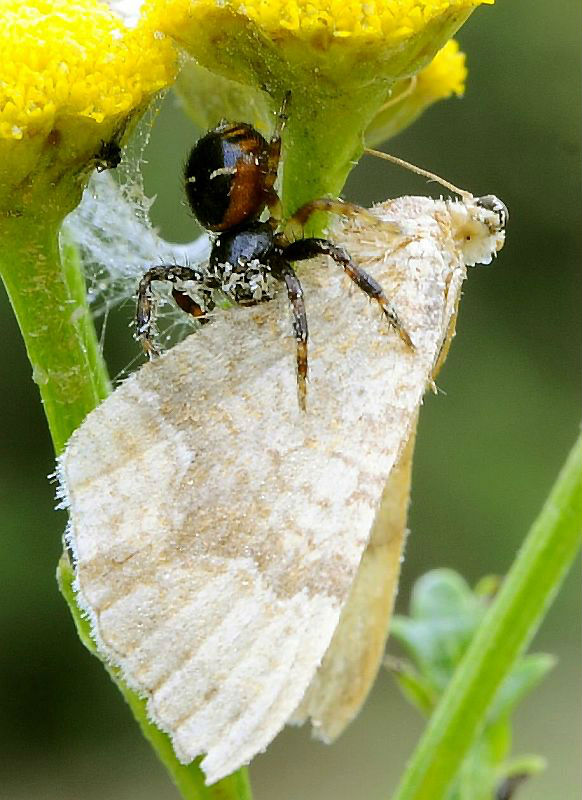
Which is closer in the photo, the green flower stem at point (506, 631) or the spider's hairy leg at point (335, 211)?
the spider's hairy leg at point (335, 211)

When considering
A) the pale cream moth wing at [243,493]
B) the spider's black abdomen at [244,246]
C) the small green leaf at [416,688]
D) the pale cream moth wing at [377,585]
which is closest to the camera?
the pale cream moth wing at [243,493]

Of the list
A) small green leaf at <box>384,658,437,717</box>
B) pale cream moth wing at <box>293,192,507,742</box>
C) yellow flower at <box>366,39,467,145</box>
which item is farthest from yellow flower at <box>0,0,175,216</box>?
small green leaf at <box>384,658,437,717</box>

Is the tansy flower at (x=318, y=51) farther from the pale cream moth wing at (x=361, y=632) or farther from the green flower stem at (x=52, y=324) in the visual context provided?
the pale cream moth wing at (x=361, y=632)

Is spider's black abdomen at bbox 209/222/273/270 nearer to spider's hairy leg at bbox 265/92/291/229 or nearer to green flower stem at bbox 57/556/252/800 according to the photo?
spider's hairy leg at bbox 265/92/291/229

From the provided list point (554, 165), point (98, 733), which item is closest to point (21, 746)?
point (98, 733)

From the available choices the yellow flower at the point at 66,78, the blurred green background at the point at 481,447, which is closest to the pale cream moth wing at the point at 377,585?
the yellow flower at the point at 66,78

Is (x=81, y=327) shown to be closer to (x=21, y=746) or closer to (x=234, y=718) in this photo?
(x=234, y=718)

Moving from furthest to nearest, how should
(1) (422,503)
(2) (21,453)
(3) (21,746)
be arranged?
(1) (422,503), (3) (21,746), (2) (21,453)
